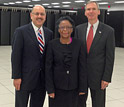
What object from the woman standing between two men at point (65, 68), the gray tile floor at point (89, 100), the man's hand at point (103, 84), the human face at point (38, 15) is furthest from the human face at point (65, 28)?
the gray tile floor at point (89, 100)

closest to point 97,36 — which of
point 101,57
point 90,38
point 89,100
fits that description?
point 90,38

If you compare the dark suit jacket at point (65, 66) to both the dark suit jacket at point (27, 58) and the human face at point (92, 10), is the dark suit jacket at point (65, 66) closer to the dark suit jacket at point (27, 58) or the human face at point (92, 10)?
the dark suit jacket at point (27, 58)

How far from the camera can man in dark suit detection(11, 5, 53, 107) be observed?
2600 mm

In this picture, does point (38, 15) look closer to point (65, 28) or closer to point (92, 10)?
point (65, 28)

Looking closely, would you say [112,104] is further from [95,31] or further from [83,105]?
[95,31]

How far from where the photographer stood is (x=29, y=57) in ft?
8.63

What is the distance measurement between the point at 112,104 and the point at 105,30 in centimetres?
195

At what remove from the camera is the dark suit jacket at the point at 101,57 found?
9.02ft

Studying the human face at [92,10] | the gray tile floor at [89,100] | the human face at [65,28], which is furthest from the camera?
the gray tile floor at [89,100]

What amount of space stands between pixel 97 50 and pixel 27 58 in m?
0.87

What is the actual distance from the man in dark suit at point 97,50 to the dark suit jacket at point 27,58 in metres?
0.61

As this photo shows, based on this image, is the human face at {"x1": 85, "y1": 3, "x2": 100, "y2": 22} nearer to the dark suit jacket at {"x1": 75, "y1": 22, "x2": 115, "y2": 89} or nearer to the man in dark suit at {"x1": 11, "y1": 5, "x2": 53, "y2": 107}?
the dark suit jacket at {"x1": 75, "y1": 22, "x2": 115, "y2": 89}

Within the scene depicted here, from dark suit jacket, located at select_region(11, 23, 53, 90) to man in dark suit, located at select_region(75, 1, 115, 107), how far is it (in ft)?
2.01

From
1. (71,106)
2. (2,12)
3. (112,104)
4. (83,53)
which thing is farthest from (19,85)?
(2,12)
